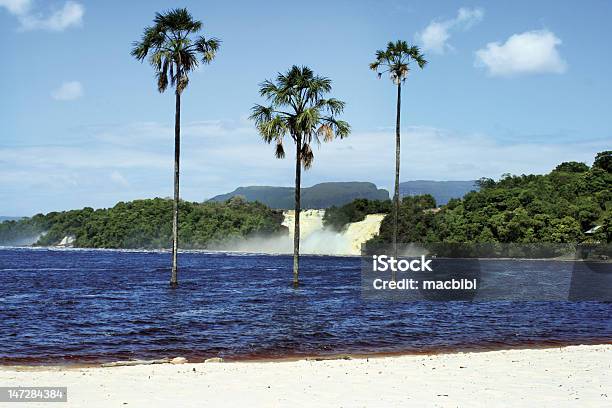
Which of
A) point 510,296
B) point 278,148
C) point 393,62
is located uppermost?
point 393,62

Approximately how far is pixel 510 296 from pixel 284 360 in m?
29.5

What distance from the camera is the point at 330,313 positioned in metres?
33.6

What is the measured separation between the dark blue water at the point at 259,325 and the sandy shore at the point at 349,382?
3986mm

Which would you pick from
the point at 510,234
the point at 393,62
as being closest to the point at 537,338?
the point at 393,62

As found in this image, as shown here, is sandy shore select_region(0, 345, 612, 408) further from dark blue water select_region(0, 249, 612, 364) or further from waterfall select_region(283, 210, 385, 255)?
waterfall select_region(283, 210, 385, 255)

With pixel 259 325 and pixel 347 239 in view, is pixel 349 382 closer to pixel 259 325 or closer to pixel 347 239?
pixel 259 325

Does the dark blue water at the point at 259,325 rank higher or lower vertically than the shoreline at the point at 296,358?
lower

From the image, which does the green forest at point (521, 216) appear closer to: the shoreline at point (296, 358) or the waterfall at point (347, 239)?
the waterfall at point (347, 239)

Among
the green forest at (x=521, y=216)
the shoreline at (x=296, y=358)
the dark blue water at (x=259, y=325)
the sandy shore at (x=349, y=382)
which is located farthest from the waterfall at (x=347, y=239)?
the sandy shore at (x=349, y=382)

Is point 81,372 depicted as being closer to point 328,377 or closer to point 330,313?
point 328,377

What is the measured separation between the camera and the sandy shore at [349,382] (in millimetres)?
13180

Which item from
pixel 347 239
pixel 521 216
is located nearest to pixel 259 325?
pixel 521 216

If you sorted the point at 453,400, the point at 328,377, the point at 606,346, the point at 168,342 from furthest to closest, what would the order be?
the point at 168,342 < the point at 606,346 < the point at 328,377 < the point at 453,400

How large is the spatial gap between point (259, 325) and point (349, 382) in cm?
1364
